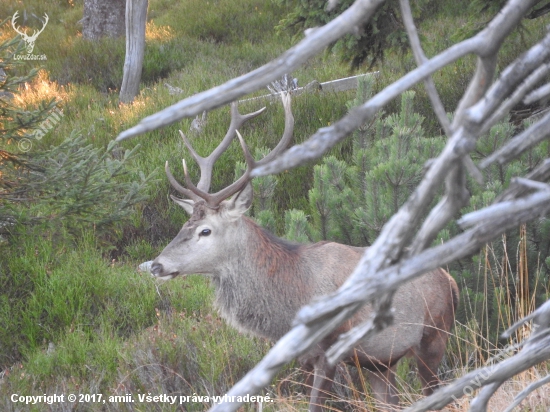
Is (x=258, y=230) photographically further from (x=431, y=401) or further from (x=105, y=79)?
(x=105, y=79)

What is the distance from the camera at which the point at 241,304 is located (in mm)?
4609

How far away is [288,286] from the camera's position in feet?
15.0

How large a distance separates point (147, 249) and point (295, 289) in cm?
313

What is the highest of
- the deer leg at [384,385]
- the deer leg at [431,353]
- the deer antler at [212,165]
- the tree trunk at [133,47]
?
the tree trunk at [133,47]

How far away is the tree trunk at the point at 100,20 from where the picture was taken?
12.9 meters

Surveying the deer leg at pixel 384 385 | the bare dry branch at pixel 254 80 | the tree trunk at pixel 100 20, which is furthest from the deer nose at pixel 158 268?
the tree trunk at pixel 100 20

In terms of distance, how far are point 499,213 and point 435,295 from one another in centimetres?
322

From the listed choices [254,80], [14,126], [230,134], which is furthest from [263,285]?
[254,80]

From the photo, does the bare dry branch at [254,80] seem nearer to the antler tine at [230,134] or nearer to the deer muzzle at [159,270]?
the deer muzzle at [159,270]

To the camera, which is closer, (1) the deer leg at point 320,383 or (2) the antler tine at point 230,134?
(1) the deer leg at point 320,383

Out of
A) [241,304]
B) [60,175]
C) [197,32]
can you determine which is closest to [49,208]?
[60,175]

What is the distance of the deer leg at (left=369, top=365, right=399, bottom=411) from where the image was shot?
176 inches

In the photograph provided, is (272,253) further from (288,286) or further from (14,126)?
(14,126)

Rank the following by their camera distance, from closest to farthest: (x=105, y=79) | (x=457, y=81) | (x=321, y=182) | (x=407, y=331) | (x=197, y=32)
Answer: (x=407, y=331), (x=321, y=182), (x=457, y=81), (x=105, y=79), (x=197, y=32)
